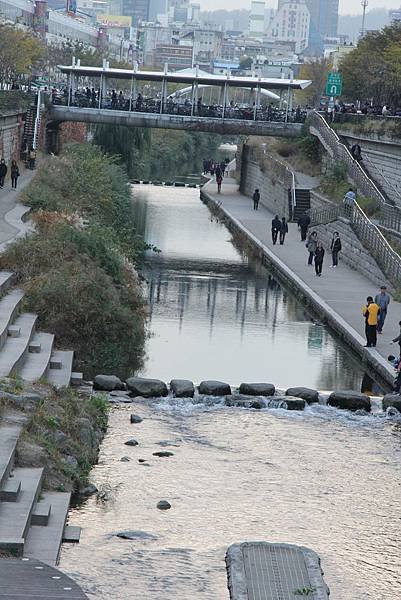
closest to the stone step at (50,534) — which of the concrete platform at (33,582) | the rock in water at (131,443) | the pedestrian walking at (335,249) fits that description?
the concrete platform at (33,582)

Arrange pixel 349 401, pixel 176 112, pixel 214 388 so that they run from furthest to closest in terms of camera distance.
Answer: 1. pixel 176 112
2. pixel 214 388
3. pixel 349 401

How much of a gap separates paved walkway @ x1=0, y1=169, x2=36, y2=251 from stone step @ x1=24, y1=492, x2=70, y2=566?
16.4 meters

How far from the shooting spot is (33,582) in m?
15.4

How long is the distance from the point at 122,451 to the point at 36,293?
8731 mm

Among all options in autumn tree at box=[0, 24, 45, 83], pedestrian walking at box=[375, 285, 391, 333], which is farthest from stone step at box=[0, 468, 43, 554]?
autumn tree at box=[0, 24, 45, 83]

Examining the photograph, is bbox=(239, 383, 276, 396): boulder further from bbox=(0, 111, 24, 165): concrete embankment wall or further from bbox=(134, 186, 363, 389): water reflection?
bbox=(0, 111, 24, 165): concrete embankment wall

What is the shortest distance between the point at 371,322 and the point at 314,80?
112591 mm

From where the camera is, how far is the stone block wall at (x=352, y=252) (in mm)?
44219

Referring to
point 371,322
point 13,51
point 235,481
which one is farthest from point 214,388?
point 13,51

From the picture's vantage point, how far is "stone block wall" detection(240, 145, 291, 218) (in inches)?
2677

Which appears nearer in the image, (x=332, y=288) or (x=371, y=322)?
(x=371, y=322)

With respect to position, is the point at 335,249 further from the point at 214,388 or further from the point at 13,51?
the point at 13,51

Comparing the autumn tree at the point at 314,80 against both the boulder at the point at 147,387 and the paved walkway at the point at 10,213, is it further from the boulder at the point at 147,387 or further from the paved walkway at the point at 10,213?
the boulder at the point at 147,387

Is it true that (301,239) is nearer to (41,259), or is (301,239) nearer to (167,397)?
(41,259)
